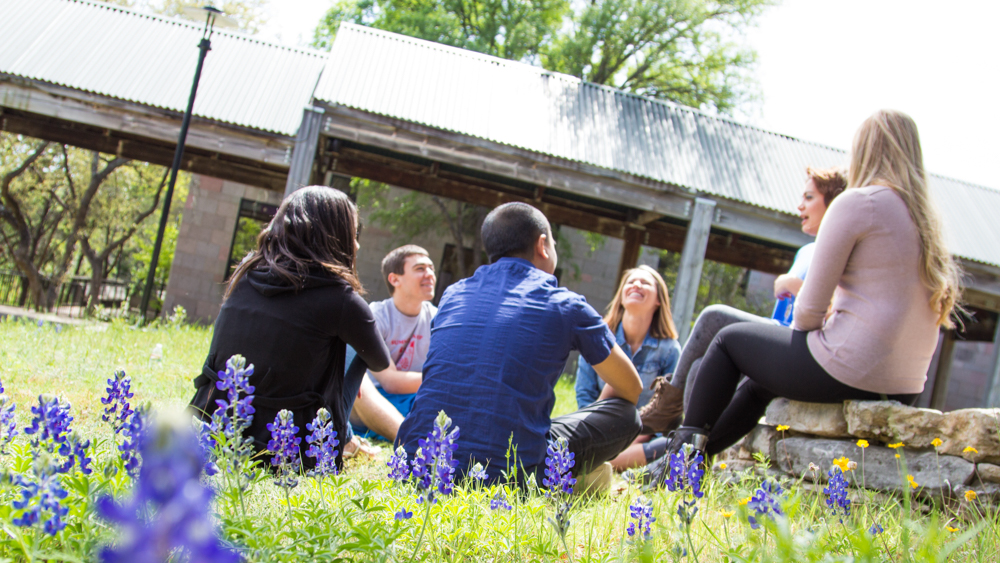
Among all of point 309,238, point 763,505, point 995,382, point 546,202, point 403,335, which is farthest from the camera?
point 546,202

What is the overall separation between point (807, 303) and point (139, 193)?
76.9ft

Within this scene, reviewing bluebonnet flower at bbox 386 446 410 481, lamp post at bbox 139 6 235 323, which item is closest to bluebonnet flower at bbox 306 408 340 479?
bluebonnet flower at bbox 386 446 410 481

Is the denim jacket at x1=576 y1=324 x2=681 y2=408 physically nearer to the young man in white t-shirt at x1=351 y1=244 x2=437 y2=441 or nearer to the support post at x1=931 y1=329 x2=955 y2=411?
the young man in white t-shirt at x1=351 y1=244 x2=437 y2=441

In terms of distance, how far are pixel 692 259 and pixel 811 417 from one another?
5373mm

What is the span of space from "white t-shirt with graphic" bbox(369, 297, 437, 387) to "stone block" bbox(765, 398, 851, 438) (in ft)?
6.33

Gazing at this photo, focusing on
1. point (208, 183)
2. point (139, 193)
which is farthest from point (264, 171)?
point (139, 193)

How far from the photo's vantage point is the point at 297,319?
7.07ft

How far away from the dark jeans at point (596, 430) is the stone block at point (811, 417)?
2.43 ft

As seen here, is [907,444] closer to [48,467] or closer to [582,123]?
[48,467]

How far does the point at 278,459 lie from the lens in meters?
1.45

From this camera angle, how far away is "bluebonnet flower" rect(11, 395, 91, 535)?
3.07 feet

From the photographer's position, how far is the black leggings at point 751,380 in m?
2.47

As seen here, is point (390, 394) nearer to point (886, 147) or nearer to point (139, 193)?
point (886, 147)

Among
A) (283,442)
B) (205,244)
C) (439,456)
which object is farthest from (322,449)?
(205,244)
